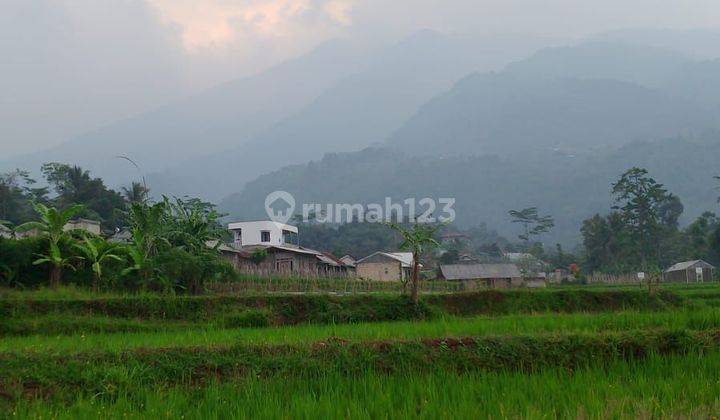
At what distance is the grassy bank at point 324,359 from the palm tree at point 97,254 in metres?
11.2

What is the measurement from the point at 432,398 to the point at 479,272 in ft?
121

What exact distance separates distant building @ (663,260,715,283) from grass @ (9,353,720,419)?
43.4 m

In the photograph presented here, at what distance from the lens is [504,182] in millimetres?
161750

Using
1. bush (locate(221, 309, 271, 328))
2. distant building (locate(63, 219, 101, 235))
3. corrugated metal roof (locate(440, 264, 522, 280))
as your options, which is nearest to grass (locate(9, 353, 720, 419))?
bush (locate(221, 309, 271, 328))

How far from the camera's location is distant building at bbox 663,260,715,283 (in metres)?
45.8

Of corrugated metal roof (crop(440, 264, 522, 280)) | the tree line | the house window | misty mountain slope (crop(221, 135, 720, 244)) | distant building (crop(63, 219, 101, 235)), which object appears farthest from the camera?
misty mountain slope (crop(221, 135, 720, 244))

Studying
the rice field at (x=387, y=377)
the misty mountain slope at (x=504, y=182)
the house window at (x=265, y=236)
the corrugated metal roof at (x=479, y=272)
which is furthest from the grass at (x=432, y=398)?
the misty mountain slope at (x=504, y=182)

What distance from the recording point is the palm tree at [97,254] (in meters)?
18.1

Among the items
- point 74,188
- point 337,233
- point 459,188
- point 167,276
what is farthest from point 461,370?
point 459,188

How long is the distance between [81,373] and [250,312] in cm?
771

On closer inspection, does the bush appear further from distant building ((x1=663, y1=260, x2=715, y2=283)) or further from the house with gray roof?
distant building ((x1=663, y1=260, x2=715, y2=283))

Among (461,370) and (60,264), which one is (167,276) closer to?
(60,264)

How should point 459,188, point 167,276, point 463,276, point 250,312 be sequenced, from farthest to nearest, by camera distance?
point 459,188, point 463,276, point 167,276, point 250,312

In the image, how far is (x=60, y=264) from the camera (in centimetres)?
1802
